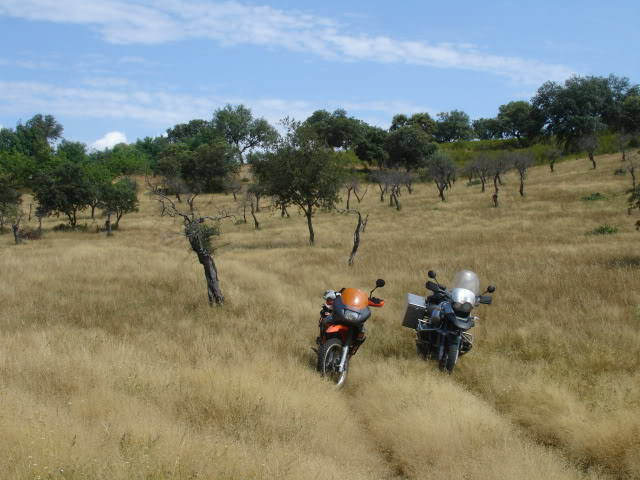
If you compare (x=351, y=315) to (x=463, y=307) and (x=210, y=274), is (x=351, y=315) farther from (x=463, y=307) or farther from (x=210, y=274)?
(x=210, y=274)

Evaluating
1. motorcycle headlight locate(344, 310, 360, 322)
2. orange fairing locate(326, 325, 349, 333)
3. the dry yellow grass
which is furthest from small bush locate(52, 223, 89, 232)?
motorcycle headlight locate(344, 310, 360, 322)

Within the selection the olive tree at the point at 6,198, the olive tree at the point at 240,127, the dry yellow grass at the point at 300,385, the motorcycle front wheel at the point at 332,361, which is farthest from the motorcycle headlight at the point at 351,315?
the olive tree at the point at 240,127

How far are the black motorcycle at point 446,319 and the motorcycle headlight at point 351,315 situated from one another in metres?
1.32

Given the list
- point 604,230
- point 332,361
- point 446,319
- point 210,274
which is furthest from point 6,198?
point 446,319

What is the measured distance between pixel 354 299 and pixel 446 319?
1.43m

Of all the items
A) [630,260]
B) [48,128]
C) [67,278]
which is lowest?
[67,278]

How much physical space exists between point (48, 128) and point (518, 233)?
4541 inches

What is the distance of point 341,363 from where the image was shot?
23.2ft

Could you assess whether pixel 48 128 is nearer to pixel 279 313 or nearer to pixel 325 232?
pixel 325 232

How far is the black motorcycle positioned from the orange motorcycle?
114 centimetres

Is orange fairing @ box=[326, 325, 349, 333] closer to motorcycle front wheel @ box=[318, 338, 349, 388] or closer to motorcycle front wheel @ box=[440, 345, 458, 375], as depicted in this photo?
motorcycle front wheel @ box=[318, 338, 349, 388]

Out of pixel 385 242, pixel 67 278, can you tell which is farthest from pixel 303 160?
pixel 67 278

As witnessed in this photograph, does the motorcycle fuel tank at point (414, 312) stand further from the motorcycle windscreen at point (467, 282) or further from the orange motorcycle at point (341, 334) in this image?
the orange motorcycle at point (341, 334)

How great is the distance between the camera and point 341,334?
23.9 ft
